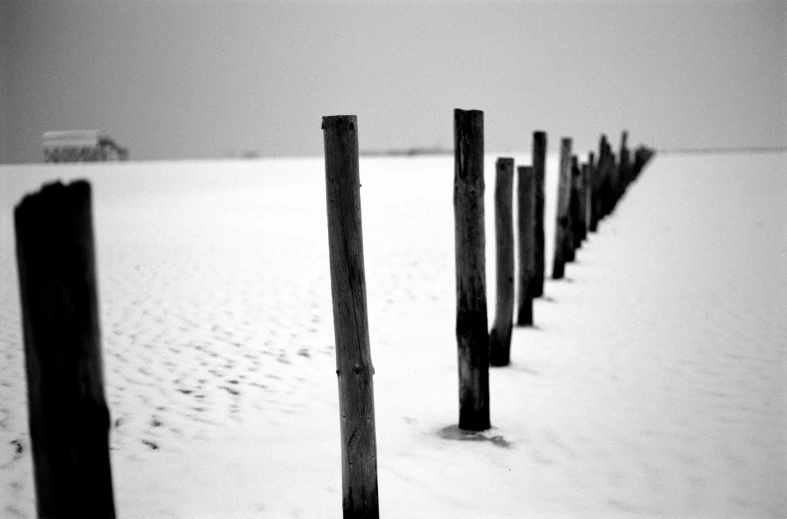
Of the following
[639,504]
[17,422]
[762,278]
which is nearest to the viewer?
[639,504]

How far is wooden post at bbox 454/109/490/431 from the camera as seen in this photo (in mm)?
3576

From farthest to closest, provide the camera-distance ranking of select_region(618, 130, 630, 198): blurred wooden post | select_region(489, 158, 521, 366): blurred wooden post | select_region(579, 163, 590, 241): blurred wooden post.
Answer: select_region(618, 130, 630, 198): blurred wooden post
select_region(579, 163, 590, 241): blurred wooden post
select_region(489, 158, 521, 366): blurred wooden post

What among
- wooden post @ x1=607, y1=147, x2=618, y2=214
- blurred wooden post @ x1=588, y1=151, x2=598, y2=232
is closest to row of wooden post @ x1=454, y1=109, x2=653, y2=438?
blurred wooden post @ x1=588, y1=151, x2=598, y2=232

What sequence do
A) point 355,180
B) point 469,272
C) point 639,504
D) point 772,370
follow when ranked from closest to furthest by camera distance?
point 355,180
point 639,504
point 469,272
point 772,370

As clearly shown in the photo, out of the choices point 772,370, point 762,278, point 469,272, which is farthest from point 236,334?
point 762,278

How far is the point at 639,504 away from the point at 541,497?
426 millimetres

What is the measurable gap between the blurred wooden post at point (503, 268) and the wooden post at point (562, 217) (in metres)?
3.65

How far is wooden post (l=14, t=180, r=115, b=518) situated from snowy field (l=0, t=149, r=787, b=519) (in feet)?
0.48

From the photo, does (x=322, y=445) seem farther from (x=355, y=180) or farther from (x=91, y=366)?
(x=91, y=366)

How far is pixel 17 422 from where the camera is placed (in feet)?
13.3

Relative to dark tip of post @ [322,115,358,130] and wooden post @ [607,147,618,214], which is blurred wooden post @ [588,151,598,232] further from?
dark tip of post @ [322,115,358,130]

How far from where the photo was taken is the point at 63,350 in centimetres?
161

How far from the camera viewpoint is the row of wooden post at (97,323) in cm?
158

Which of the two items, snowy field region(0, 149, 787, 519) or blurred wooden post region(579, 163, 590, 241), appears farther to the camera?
blurred wooden post region(579, 163, 590, 241)
